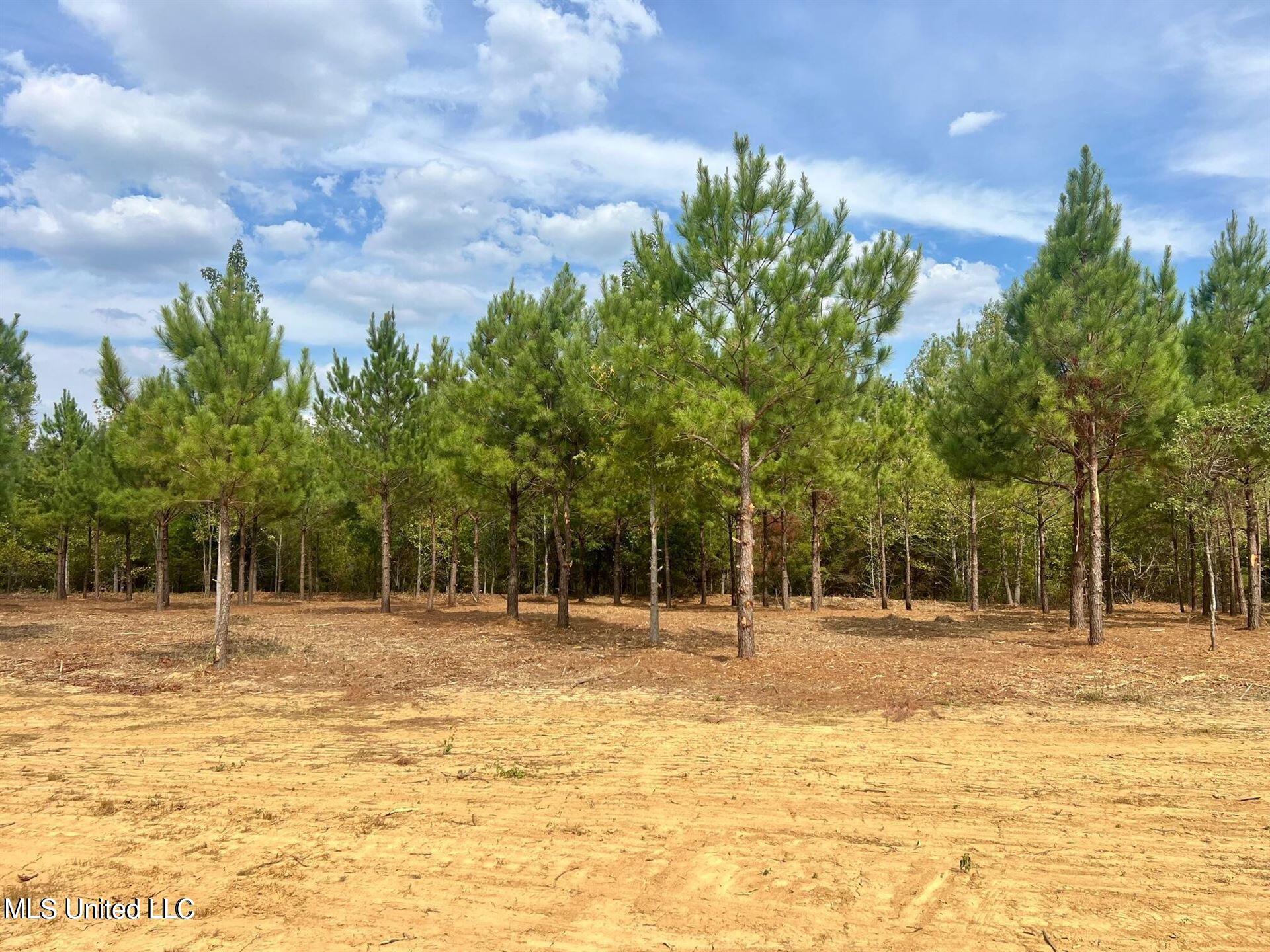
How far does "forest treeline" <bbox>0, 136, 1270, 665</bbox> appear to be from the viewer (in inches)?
507

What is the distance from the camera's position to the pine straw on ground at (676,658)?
10.8 meters

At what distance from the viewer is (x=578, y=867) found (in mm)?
4715

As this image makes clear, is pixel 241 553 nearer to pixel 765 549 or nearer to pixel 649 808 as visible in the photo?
pixel 765 549

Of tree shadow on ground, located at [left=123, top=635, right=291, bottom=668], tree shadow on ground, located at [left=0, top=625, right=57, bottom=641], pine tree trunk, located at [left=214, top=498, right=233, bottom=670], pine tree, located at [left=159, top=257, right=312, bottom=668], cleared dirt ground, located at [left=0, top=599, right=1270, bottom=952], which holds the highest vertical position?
pine tree, located at [left=159, top=257, right=312, bottom=668]

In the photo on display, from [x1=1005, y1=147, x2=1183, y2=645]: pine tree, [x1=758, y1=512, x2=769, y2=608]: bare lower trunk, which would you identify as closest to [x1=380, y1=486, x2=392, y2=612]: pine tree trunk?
[x1=758, y1=512, x2=769, y2=608]: bare lower trunk

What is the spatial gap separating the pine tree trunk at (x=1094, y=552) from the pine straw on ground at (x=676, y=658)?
45 cm

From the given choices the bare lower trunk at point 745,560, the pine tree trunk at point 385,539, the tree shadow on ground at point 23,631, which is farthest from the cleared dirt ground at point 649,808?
the pine tree trunk at point 385,539

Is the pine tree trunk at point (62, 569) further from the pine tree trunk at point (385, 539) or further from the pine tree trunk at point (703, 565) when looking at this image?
the pine tree trunk at point (703, 565)

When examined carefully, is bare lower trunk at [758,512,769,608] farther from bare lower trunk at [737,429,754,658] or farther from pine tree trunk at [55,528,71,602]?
pine tree trunk at [55,528,71,602]

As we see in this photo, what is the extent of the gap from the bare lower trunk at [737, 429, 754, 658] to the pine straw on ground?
0.43m

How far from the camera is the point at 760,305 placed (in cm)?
1313

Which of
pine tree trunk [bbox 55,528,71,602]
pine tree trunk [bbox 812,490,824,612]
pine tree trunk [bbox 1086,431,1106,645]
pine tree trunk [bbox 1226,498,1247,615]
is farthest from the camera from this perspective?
pine tree trunk [bbox 55,528,71,602]

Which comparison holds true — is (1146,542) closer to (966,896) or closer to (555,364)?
(555,364)

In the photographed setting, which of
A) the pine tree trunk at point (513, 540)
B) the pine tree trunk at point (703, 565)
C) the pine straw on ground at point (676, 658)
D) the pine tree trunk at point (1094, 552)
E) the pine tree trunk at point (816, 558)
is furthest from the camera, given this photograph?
the pine tree trunk at point (703, 565)
